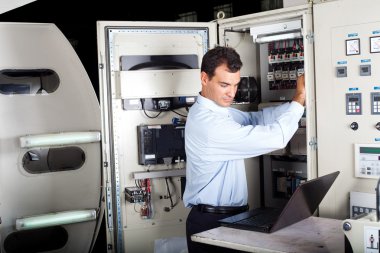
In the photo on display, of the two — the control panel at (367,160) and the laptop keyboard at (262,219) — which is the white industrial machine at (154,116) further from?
the laptop keyboard at (262,219)

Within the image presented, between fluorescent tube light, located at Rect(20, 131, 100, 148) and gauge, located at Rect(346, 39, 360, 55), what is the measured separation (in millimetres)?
2056

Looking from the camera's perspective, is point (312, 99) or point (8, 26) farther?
point (8, 26)

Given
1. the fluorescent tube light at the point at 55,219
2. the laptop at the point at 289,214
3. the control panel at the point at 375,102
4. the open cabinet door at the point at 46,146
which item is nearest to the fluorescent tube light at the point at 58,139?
the open cabinet door at the point at 46,146

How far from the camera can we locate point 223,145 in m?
2.78

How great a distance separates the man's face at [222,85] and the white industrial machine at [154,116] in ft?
2.34

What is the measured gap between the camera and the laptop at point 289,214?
8.08 feet

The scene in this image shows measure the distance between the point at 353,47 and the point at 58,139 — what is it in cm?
225

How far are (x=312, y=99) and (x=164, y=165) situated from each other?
124 cm

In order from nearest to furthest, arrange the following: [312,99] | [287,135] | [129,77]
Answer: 1. [287,135]
2. [312,99]
3. [129,77]

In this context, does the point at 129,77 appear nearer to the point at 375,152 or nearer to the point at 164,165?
the point at 164,165

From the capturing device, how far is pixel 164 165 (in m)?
3.83

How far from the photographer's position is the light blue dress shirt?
2736 millimetres

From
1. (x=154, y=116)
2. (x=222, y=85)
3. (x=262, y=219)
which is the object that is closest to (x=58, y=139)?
(x=154, y=116)

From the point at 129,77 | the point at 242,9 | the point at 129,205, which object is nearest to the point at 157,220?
the point at 129,205
